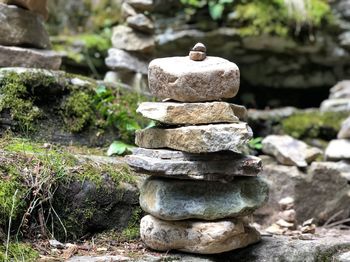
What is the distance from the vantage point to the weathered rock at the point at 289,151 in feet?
15.9

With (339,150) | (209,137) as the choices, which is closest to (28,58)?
(209,137)

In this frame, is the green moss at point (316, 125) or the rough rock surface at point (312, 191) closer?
the rough rock surface at point (312, 191)

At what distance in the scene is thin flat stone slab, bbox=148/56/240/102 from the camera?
9.16ft

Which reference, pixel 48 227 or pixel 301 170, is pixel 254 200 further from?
pixel 301 170

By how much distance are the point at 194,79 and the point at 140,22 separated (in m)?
2.46

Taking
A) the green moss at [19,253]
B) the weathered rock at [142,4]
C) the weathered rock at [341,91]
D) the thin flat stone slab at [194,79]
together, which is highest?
the weathered rock at [142,4]

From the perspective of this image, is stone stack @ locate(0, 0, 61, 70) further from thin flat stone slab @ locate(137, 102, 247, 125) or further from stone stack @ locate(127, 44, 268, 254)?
thin flat stone slab @ locate(137, 102, 247, 125)

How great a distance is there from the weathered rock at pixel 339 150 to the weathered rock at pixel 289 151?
219 mm

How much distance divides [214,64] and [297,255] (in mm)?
1301

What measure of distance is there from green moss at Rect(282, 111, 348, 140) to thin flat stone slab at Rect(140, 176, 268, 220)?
10.1 feet

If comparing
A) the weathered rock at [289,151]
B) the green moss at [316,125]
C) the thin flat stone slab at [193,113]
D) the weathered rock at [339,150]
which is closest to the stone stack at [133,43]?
the weathered rock at [289,151]

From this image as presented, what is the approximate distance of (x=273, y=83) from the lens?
7.69 m

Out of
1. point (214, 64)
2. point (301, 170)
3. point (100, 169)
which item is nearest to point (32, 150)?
point (100, 169)

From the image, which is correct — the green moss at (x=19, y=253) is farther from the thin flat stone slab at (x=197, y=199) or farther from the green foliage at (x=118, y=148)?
the green foliage at (x=118, y=148)
